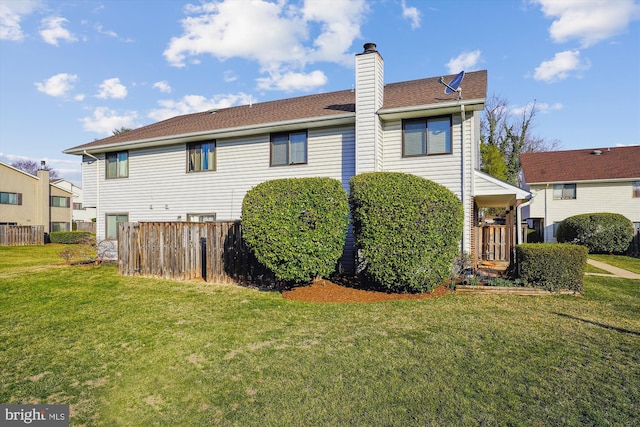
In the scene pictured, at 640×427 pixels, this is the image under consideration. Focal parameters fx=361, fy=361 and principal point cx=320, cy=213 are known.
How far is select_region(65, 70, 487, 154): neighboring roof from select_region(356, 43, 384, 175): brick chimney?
432 millimetres

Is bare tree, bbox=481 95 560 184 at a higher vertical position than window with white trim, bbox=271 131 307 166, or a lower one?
higher

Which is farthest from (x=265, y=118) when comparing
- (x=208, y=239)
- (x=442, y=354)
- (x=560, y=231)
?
(x=560, y=231)

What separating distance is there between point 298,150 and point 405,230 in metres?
5.70

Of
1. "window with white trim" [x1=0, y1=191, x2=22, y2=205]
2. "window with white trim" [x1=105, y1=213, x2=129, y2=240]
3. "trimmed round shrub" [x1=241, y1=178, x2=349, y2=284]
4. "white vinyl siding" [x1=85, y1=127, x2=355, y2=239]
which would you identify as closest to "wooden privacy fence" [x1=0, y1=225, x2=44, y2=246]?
"window with white trim" [x1=0, y1=191, x2=22, y2=205]

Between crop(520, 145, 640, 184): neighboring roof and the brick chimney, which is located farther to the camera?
crop(520, 145, 640, 184): neighboring roof

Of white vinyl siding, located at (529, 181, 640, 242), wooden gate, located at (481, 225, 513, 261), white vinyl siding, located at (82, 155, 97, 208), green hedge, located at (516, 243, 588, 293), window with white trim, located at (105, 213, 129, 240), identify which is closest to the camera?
green hedge, located at (516, 243, 588, 293)

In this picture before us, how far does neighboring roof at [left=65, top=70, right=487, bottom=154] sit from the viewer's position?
1080cm

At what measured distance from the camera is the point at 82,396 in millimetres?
3631

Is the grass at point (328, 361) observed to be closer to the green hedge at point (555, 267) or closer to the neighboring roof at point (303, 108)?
the green hedge at point (555, 267)

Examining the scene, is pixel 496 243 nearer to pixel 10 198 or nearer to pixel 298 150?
pixel 298 150

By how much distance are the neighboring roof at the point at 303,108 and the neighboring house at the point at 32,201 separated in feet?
68.2

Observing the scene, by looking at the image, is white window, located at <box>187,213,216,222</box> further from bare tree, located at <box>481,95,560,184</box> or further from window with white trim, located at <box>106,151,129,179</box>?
bare tree, located at <box>481,95,560,184</box>

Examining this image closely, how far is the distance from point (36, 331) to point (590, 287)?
37.9 feet

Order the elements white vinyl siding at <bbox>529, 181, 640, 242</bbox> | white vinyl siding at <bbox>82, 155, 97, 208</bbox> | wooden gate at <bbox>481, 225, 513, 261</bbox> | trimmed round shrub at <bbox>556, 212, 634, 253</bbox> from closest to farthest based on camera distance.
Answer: wooden gate at <bbox>481, 225, 513, 261</bbox> < white vinyl siding at <bbox>82, 155, 97, 208</bbox> < trimmed round shrub at <bbox>556, 212, 634, 253</bbox> < white vinyl siding at <bbox>529, 181, 640, 242</bbox>
